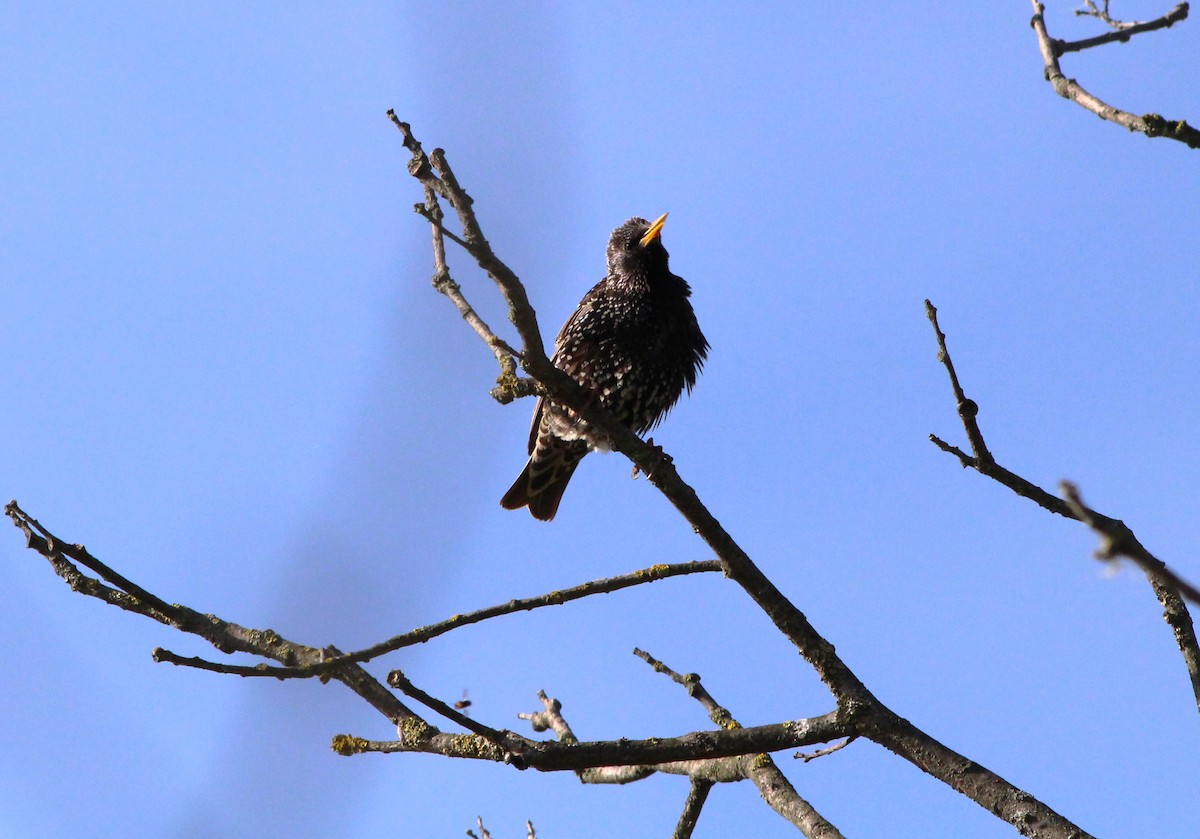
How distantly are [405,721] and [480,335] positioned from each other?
3.61 ft

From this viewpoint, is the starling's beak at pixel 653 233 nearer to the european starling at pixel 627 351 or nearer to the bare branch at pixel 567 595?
the european starling at pixel 627 351

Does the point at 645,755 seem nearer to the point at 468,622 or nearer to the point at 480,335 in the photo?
the point at 468,622

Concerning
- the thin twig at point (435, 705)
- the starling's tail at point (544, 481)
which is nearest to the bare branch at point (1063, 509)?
the thin twig at point (435, 705)

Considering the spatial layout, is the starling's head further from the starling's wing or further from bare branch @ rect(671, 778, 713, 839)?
bare branch @ rect(671, 778, 713, 839)

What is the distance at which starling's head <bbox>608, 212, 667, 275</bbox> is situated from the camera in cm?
682

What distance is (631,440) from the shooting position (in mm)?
3670

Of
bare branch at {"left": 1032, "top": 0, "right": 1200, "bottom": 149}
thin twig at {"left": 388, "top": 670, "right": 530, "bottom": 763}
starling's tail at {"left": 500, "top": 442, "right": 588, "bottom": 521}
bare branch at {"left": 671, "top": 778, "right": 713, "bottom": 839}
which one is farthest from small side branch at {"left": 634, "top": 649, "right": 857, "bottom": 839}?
starling's tail at {"left": 500, "top": 442, "right": 588, "bottom": 521}

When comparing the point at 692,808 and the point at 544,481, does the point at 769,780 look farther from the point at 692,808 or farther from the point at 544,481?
the point at 544,481

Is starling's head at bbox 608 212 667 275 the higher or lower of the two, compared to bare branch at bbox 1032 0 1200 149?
higher

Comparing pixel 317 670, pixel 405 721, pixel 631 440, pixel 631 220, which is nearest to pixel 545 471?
pixel 631 220

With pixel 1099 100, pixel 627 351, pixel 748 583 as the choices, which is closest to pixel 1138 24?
pixel 1099 100

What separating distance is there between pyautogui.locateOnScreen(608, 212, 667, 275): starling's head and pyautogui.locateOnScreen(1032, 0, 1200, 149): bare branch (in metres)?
4.00

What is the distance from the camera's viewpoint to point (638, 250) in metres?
6.89

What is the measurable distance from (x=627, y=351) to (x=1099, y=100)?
3943mm
